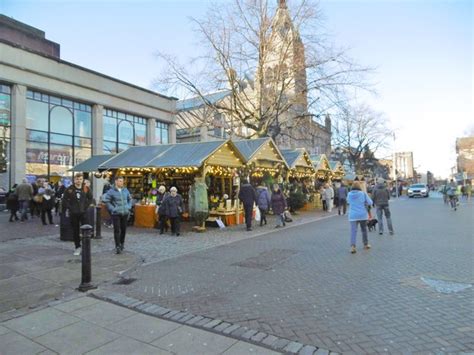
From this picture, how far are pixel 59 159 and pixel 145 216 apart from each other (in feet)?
40.2

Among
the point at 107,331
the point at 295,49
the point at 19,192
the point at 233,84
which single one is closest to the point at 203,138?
the point at 233,84

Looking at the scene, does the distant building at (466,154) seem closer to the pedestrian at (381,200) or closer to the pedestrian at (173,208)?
the pedestrian at (381,200)

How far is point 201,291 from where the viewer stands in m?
5.18

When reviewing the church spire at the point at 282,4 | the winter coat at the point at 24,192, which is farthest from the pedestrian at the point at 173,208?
the church spire at the point at 282,4

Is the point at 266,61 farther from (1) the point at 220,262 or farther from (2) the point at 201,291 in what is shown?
(2) the point at 201,291

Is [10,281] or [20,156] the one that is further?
[20,156]

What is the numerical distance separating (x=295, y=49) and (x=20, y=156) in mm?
17467

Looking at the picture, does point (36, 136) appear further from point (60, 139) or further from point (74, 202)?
point (74, 202)

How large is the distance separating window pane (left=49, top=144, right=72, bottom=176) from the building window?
852cm

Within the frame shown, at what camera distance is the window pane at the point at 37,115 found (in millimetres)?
20328

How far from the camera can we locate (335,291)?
5.03m

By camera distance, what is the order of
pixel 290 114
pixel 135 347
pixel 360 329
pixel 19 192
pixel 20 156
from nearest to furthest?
pixel 135 347 → pixel 360 329 → pixel 19 192 → pixel 20 156 → pixel 290 114

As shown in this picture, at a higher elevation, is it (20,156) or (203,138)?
(203,138)

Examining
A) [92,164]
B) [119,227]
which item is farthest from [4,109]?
[119,227]
